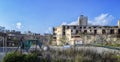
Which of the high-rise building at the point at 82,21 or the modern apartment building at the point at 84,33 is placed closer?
the modern apartment building at the point at 84,33

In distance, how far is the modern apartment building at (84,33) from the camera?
91.4 metres

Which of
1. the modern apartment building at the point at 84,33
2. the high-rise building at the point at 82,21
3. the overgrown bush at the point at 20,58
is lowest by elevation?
the overgrown bush at the point at 20,58

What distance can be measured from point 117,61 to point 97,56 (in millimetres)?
1323

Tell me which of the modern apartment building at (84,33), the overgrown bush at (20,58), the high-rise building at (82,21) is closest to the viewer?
the overgrown bush at (20,58)

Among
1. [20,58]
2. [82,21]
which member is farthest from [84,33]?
[20,58]

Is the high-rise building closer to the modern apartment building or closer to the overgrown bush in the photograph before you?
the modern apartment building

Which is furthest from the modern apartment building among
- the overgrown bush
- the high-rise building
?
the overgrown bush

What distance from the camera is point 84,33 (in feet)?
318

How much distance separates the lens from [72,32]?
103 m

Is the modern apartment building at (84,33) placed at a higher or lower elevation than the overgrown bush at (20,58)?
higher

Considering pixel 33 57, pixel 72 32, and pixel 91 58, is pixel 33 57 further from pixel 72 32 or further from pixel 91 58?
pixel 72 32

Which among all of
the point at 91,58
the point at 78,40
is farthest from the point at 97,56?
the point at 78,40

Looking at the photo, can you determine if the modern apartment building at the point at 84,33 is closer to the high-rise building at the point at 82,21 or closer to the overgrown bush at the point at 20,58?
the high-rise building at the point at 82,21

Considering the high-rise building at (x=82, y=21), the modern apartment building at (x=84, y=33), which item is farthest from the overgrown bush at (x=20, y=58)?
the high-rise building at (x=82, y=21)
